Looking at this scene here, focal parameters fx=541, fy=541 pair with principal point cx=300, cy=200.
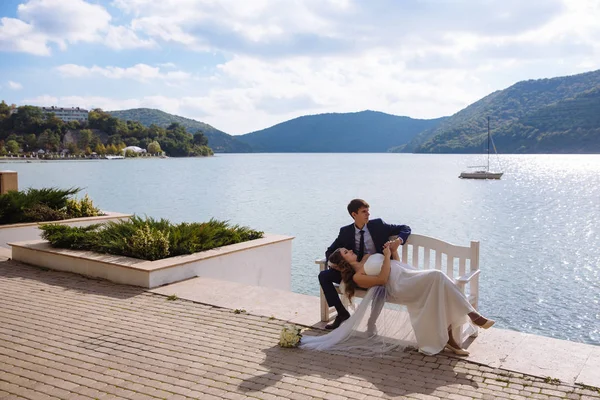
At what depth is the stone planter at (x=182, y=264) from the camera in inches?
282

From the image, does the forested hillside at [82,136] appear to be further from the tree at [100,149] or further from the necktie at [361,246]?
the necktie at [361,246]

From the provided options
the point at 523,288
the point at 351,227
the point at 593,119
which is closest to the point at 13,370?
the point at 351,227

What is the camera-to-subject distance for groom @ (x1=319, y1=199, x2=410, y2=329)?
5.32 meters

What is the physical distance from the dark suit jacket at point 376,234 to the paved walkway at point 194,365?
3.52 ft

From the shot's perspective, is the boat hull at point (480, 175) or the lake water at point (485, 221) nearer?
the lake water at point (485, 221)

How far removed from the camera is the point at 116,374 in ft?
14.0

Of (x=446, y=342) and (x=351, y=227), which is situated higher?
(x=351, y=227)

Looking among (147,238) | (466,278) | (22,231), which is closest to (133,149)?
(22,231)

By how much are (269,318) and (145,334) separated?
1.27 m

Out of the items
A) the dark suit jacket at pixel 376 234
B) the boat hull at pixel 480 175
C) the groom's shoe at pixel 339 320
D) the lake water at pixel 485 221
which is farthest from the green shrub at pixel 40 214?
→ the boat hull at pixel 480 175

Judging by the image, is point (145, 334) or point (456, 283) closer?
point (456, 283)

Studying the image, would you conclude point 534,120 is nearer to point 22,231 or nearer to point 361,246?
point 22,231

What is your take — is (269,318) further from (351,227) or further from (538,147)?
(538,147)

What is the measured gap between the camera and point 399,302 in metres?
4.89
